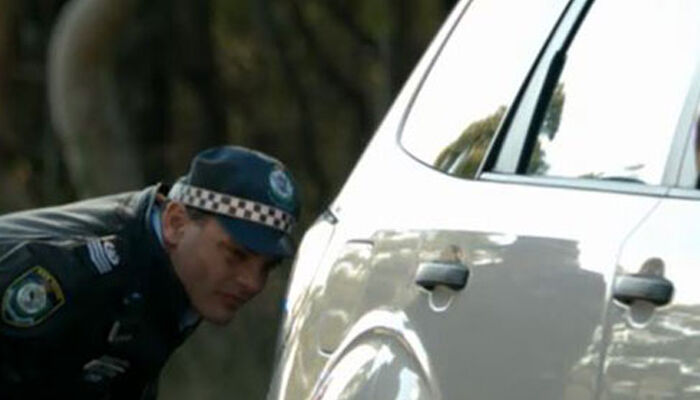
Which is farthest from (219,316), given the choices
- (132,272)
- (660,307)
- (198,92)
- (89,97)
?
(198,92)

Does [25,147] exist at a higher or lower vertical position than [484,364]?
higher

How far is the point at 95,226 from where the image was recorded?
6.57m

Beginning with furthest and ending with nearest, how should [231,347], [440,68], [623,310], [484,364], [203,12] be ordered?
[203,12]
[231,347]
[440,68]
[484,364]
[623,310]

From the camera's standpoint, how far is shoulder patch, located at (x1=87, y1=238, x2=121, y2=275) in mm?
6387

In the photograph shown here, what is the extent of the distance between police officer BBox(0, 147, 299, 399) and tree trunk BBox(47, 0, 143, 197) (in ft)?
33.3

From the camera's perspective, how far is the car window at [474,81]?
20.0 feet

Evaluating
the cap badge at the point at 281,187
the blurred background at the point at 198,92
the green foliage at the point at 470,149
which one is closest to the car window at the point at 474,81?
the green foliage at the point at 470,149

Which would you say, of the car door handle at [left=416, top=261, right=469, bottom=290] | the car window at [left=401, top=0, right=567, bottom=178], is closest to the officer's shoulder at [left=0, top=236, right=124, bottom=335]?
the car window at [left=401, top=0, right=567, bottom=178]

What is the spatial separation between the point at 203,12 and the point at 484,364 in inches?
539

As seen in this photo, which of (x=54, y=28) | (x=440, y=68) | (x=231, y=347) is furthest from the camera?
(x=54, y=28)

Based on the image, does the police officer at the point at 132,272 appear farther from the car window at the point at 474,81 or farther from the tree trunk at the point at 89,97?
the tree trunk at the point at 89,97

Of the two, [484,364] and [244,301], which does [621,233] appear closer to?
[484,364]

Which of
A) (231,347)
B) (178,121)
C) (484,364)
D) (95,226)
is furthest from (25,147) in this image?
(484,364)

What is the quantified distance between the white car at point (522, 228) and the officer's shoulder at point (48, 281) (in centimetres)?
44
